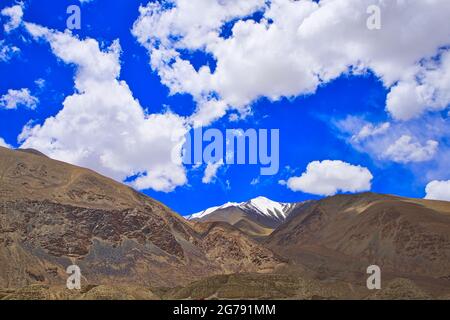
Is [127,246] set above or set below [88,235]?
below

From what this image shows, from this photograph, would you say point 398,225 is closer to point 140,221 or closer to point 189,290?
point 140,221

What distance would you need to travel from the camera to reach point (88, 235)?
549 feet

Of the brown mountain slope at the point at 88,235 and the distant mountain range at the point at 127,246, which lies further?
the distant mountain range at the point at 127,246

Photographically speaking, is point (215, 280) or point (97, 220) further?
point (97, 220)

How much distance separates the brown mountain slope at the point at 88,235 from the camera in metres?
150

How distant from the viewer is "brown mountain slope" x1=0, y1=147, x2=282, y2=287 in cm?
14988

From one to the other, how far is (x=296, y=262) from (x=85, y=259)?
7103 centimetres

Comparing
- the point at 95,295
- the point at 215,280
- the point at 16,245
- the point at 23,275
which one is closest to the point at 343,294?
the point at 215,280

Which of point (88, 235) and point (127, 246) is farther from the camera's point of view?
point (127, 246)

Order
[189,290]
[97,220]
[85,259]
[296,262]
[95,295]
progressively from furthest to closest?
1. [296,262]
2. [97,220]
3. [85,259]
4. [189,290]
5. [95,295]

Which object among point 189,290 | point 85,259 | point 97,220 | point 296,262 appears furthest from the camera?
point 296,262

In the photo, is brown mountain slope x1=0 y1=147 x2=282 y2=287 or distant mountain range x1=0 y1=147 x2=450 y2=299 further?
distant mountain range x1=0 y1=147 x2=450 y2=299

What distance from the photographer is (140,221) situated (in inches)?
7151
